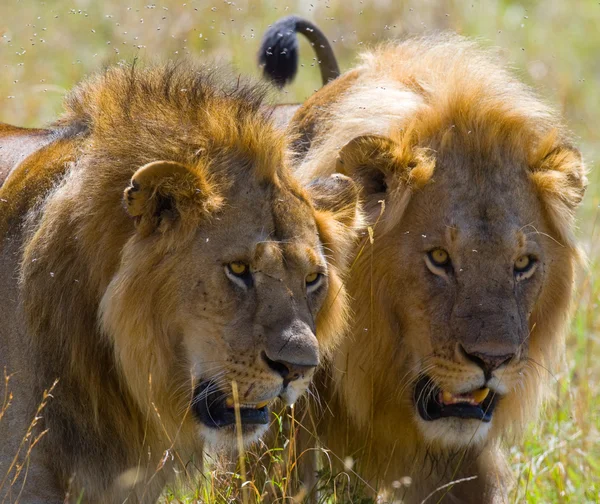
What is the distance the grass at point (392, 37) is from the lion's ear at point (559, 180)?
1.38 m

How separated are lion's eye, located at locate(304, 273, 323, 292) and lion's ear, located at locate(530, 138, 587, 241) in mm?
1113

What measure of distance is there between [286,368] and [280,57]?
2.72 metres

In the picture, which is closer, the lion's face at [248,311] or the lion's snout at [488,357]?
the lion's face at [248,311]

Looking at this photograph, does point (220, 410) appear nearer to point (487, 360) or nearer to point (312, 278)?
point (312, 278)

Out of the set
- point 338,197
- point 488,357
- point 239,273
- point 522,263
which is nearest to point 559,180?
point 522,263

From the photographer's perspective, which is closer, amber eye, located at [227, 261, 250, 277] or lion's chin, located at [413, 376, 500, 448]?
amber eye, located at [227, 261, 250, 277]

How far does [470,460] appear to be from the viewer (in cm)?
459

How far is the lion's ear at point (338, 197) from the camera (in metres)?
3.81

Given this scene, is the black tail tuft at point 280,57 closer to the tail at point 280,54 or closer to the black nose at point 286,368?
the tail at point 280,54

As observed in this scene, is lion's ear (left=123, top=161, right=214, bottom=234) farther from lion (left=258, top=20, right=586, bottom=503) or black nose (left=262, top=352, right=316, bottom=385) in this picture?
lion (left=258, top=20, right=586, bottom=503)

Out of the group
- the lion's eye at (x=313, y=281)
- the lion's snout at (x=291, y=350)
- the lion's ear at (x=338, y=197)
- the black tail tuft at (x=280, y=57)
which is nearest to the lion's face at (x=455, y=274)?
the lion's ear at (x=338, y=197)

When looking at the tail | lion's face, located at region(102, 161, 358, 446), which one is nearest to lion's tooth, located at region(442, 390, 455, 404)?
lion's face, located at region(102, 161, 358, 446)

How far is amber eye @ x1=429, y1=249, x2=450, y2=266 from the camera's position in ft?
13.2

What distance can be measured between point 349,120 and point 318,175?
27 centimetres
